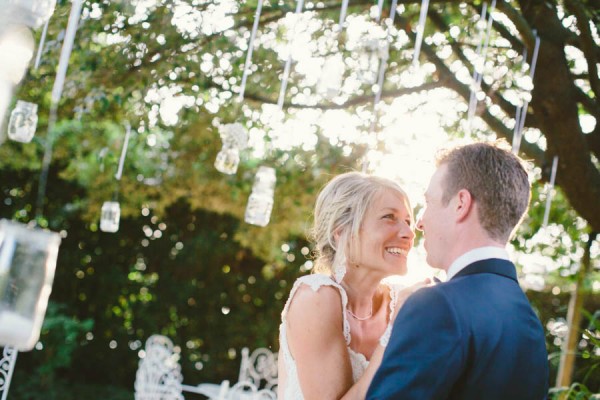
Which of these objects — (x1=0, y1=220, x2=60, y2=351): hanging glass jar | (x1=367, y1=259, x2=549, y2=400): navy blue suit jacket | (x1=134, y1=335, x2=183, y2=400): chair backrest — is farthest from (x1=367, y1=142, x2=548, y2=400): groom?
(x1=134, y1=335, x2=183, y2=400): chair backrest

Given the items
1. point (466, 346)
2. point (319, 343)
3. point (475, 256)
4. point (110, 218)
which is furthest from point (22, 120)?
point (466, 346)

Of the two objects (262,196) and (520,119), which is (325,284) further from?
(520,119)

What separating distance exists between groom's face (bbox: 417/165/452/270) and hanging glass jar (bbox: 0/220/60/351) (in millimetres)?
745

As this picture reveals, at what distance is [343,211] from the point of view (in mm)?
2113

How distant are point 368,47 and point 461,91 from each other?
65.6 inches

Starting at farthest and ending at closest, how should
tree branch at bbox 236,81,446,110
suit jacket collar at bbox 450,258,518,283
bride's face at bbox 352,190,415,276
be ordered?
tree branch at bbox 236,81,446,110
bride's face at bbox 352,190,415,276
suit jacket collar at bbox 450,258,518,283

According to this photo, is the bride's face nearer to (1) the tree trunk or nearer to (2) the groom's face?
(2) the groom's face

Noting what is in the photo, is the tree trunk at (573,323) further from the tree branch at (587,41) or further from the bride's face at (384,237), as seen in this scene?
the bride's face at (384,237)

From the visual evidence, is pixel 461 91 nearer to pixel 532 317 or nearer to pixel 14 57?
pixel 532 317

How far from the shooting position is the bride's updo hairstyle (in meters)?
2.08

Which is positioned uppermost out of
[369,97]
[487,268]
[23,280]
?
[369,97]

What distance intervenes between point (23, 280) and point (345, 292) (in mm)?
1163

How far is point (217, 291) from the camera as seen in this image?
9539 millimetres

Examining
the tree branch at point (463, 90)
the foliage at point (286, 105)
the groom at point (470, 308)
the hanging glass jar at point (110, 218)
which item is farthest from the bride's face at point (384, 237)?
the hanging glass jar at point (110, 218)
